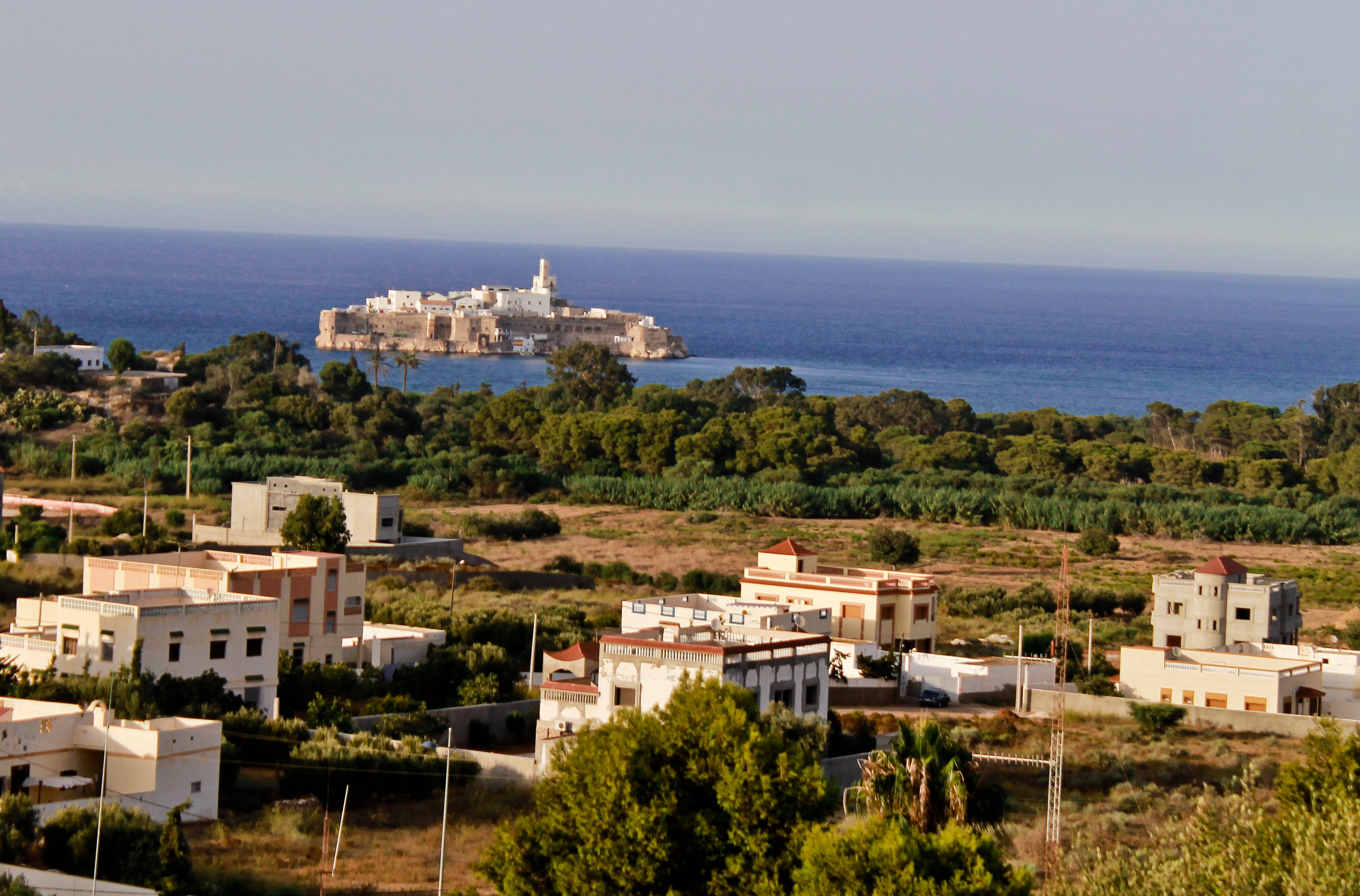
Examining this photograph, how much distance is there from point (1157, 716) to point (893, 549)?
1713 centimetres

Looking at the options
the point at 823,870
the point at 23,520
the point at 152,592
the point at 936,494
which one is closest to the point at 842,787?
the point at 823,870

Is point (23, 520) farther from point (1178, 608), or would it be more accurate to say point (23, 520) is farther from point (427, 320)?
point (427, 320)

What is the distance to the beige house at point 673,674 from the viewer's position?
2208 cm

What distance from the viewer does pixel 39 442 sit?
5666cm

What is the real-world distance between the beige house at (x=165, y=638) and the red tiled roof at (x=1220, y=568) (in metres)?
16.3

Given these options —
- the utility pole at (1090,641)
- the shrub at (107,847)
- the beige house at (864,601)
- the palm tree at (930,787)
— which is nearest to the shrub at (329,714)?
the shrub at (107,847)

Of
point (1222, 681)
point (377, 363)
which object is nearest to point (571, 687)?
point (1222, 681)

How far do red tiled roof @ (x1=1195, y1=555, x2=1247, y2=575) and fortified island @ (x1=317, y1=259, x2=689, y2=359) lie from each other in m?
93.4

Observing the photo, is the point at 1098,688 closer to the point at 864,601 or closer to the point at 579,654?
the point at 864,601

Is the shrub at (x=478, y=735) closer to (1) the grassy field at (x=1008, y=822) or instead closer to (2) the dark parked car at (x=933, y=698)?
(1) the grassy field at (x=1008, y=822)

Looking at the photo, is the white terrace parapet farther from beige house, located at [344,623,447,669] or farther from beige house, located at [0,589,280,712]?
beige house, located at [0,589,280,712]

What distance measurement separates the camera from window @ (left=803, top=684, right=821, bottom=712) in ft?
78.5

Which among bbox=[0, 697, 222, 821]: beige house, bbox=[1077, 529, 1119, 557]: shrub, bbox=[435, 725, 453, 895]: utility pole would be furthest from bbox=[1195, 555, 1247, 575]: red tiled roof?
bbox=[0, 697, 222, 821]: beige house

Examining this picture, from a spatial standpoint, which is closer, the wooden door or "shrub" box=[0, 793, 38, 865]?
"shrub" box=[0, 793, 38, 865]
